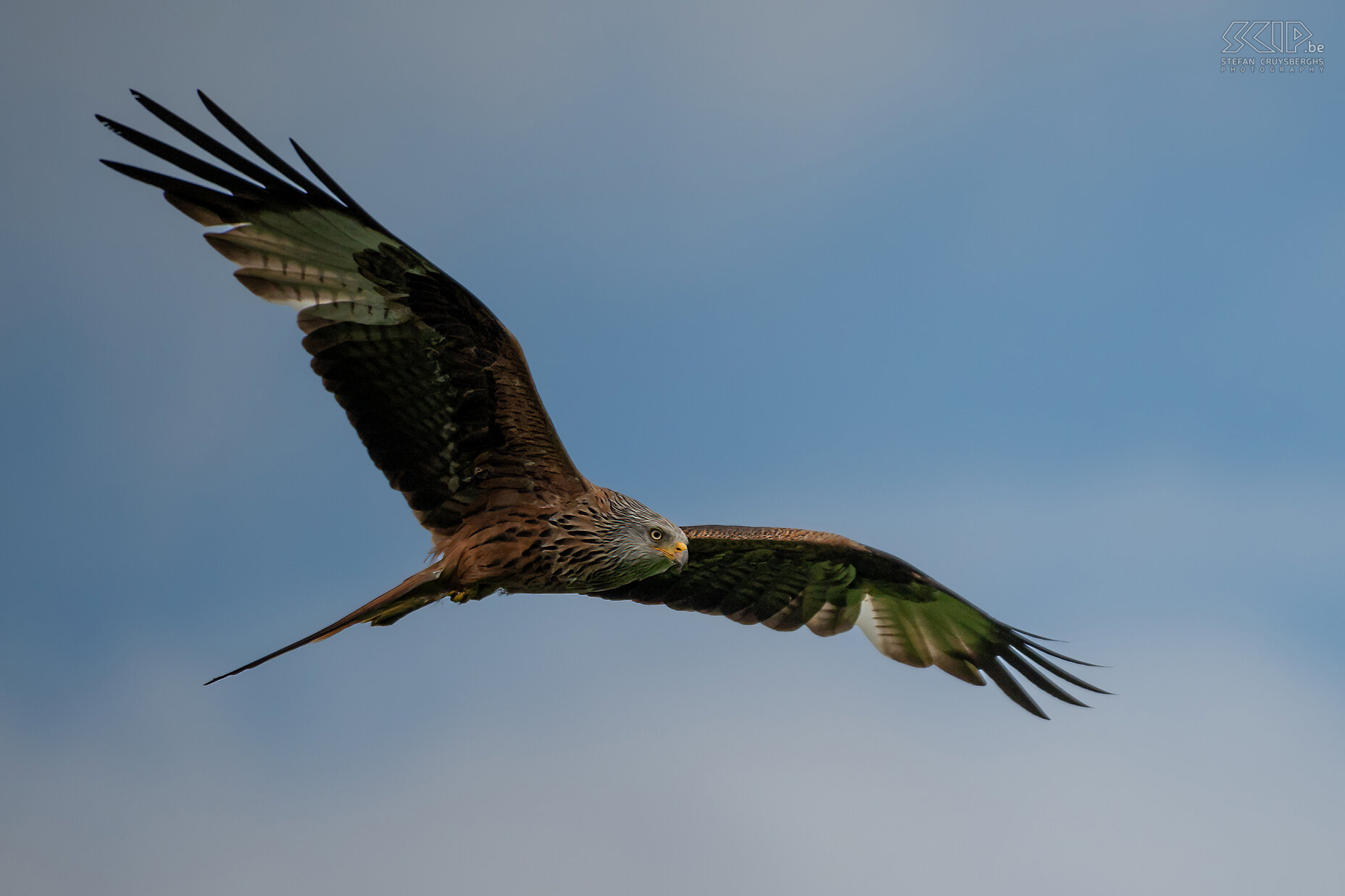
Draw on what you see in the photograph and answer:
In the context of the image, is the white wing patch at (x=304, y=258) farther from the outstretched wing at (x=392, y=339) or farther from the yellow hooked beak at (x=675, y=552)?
the yellow hooked beak at (x=675, y=552)

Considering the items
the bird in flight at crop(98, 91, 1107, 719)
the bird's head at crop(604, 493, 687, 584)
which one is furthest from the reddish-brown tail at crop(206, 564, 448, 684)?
the bird's head at crop(604, 493, 687, 584)

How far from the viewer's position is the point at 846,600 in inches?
428

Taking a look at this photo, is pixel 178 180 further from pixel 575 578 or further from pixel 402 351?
pixel 575 578

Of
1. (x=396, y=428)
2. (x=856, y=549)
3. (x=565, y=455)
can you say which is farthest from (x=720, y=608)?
(x=396, y=428)

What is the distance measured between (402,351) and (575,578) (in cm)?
195

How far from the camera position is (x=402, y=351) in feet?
26.2

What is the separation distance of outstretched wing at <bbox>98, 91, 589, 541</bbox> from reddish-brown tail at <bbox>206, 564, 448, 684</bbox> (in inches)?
24.2

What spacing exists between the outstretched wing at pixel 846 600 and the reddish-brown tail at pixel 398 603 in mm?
1990

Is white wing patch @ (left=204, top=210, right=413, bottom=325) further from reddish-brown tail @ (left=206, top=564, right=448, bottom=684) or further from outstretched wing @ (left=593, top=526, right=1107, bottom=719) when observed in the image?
outstretched wing @ (left=593, top=526, right=1107, bottom=719)

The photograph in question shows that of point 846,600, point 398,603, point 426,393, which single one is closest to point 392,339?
point 426,393

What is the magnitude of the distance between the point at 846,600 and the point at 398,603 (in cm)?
443

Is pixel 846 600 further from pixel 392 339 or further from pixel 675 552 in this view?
pixel 392 339

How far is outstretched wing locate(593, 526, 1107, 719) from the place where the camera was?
10156 mm

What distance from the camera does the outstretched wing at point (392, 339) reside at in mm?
7699
